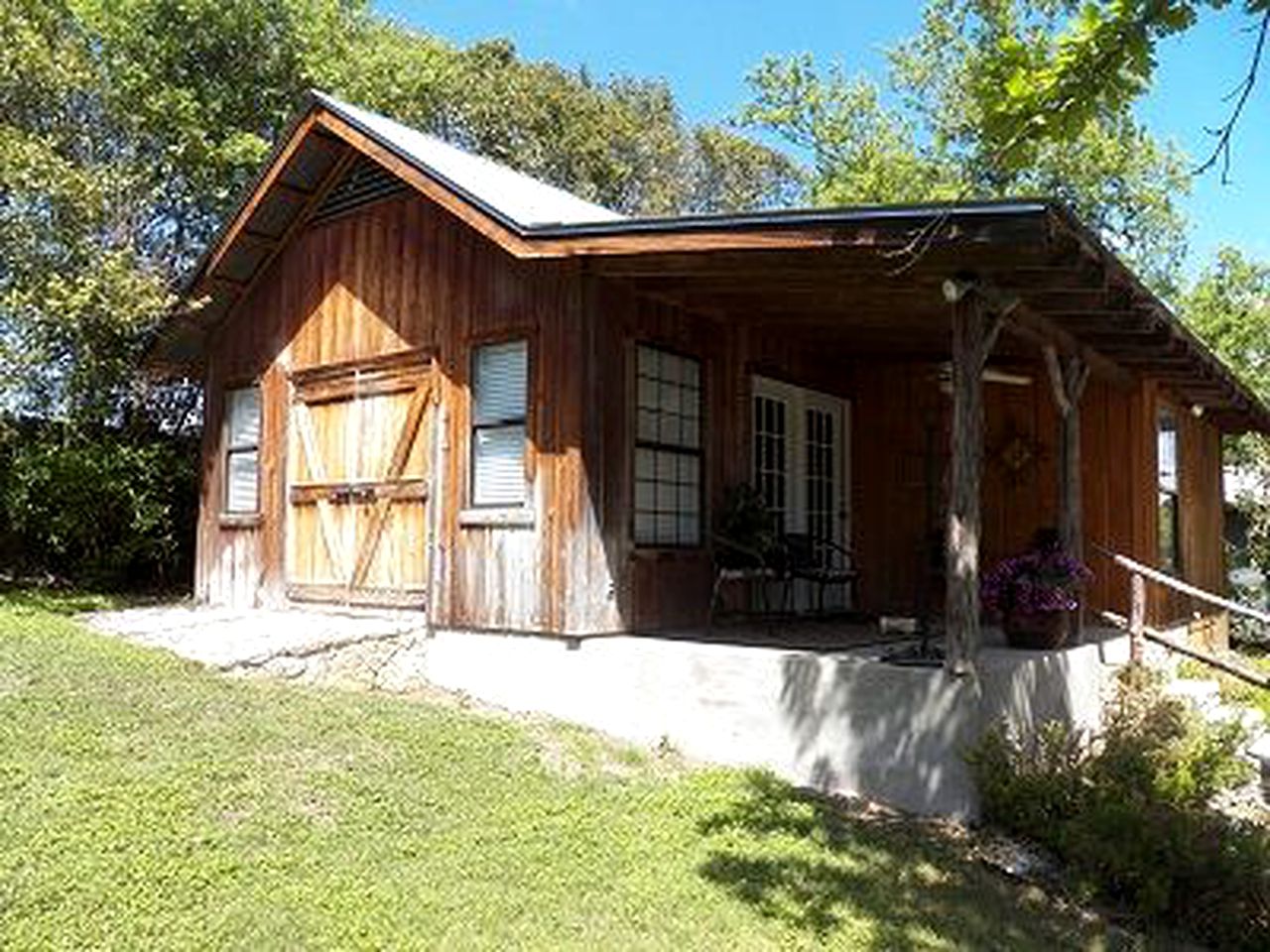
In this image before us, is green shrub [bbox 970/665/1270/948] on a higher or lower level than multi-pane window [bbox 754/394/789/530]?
lower

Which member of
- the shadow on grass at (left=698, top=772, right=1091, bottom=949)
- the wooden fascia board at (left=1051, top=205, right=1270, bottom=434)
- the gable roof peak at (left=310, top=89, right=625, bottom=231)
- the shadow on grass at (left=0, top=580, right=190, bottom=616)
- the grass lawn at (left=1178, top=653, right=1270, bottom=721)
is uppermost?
the gable roof peak at (left=310, top=89, right=625, bottom=231)

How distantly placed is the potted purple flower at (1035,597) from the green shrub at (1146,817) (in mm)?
724

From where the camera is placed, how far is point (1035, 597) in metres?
8.09

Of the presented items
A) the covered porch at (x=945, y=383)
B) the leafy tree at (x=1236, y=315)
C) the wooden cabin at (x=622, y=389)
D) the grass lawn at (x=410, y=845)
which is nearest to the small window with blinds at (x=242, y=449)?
the wooden cabin at (x=622, y=389)

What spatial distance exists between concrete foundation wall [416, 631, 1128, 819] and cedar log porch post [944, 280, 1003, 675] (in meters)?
0.26

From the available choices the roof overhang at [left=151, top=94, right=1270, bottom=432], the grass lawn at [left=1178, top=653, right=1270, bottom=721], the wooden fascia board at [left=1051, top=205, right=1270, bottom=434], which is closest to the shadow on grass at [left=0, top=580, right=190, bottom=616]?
the roof overhang at [left=151, top=94, right=1270, bottom=432]

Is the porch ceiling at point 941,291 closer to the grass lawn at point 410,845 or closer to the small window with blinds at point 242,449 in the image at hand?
the grass lawn at point 410,845

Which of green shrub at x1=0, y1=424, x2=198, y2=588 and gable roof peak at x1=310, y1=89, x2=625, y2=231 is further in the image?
green shrub at x1=0, y1=424, x2=198, y2=588

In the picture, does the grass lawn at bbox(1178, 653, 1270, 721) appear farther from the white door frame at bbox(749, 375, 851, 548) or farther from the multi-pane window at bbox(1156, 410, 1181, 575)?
the white door frame at bbox(749, 375, 851, 548)

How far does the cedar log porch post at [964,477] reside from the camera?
22.2 ft

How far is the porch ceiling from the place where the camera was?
21.1 feet

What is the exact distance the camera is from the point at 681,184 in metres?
31.6

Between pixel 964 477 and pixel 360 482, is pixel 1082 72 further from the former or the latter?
pixel 360 482

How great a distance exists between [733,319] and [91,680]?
5.86 meters
